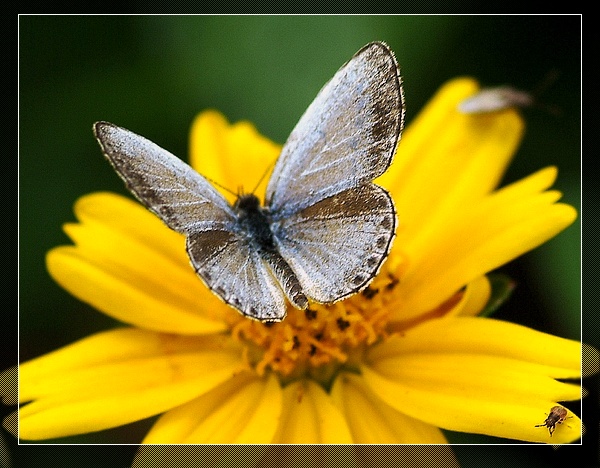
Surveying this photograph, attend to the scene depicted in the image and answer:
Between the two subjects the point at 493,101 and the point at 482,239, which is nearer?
the point at 482,239

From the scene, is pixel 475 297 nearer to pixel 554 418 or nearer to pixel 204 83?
pixel 554 418

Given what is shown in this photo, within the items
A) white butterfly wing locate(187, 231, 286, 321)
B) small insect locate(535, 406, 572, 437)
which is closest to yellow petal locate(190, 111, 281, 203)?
white butterfly wing locate(187, 231, 286, 321)

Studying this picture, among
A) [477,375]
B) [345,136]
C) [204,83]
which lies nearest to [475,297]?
[477,375]

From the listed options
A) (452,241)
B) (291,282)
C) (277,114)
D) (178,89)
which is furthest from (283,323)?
(178,89)

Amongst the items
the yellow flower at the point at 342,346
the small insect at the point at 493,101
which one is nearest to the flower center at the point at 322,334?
the yellow flower at the point at 342,346

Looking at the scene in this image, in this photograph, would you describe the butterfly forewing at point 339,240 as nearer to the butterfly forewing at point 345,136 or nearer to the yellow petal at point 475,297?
the butterfly forewing at point 345,136
